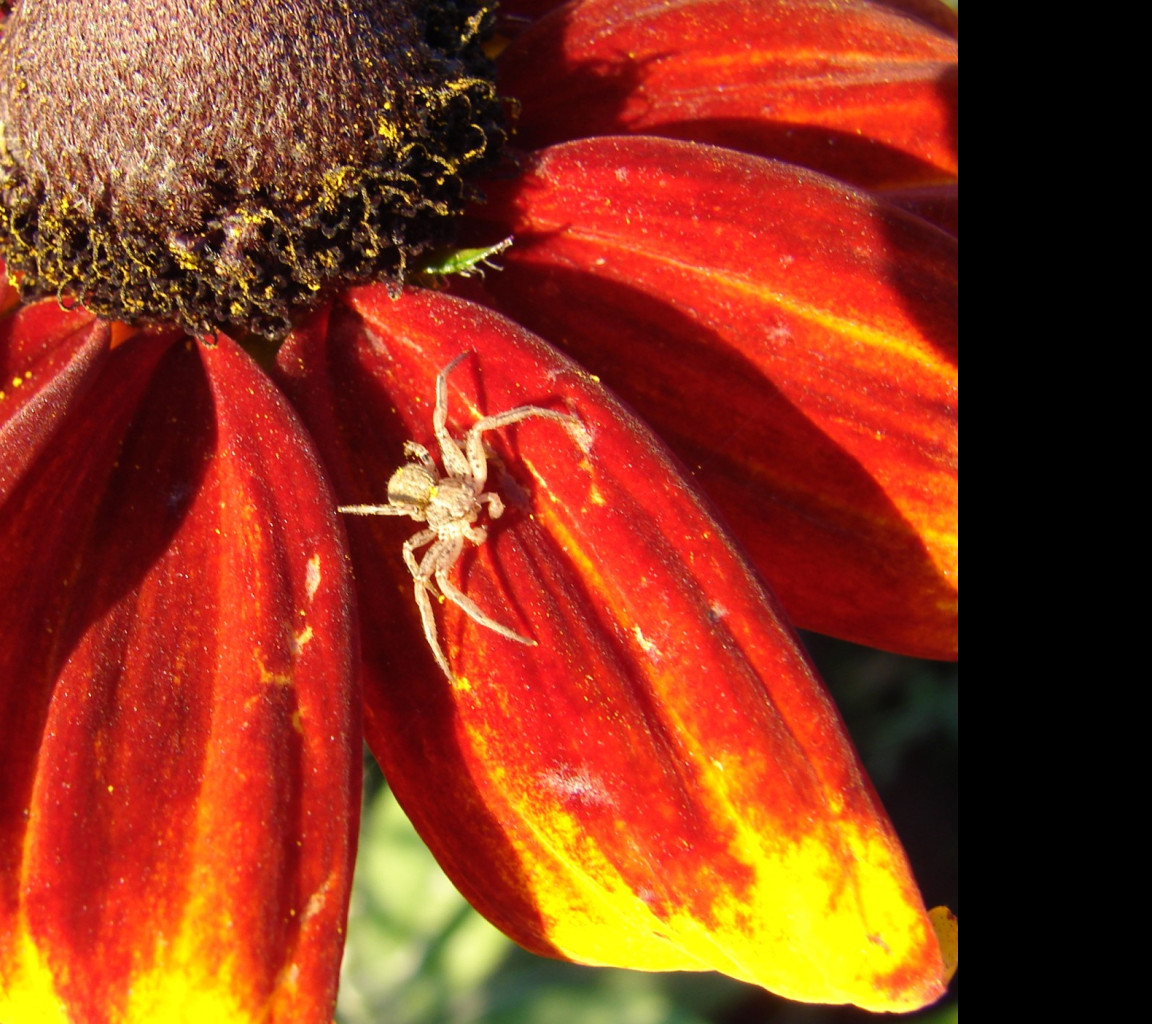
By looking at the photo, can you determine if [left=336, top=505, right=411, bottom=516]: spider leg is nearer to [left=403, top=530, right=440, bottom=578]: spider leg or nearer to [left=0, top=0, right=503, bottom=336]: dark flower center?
[left=403, top=530, right=440, bottom=578]: spider leg

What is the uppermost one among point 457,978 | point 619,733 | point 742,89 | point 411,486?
point 742,89

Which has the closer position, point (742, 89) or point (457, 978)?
point (742, 89)

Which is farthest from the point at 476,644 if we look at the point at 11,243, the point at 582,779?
the point at 11,243

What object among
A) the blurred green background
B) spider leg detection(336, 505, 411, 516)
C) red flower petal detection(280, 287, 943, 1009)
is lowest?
the blurred green background

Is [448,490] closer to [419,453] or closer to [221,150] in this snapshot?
[419,453]

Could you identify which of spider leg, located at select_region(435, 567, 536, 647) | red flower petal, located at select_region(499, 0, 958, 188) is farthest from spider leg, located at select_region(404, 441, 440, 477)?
red flower petal, located at select_region(499, 0, 958, 188)

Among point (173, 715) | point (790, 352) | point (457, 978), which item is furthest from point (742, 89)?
point (457, 978)

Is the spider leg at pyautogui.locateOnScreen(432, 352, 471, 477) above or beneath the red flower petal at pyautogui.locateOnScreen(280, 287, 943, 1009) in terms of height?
above
